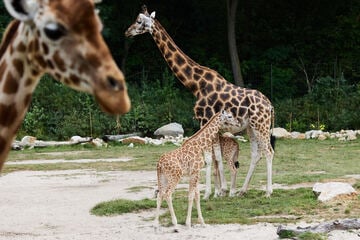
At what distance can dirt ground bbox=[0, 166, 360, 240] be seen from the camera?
872 cm

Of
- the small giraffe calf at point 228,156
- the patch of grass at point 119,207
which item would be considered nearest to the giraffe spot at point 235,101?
the small giraffe calf at point 228,156

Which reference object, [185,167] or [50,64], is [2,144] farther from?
[185,167]

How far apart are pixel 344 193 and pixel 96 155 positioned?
8.80 meters

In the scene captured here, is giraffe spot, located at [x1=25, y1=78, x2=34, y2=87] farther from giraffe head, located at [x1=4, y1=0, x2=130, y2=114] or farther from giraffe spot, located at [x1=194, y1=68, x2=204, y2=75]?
giraffe spot, located at [x1=194, y1=68, x2=204, y2=75]

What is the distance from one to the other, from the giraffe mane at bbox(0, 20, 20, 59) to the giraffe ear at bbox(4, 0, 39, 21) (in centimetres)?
17

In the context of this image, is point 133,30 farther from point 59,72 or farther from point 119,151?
point 59,72

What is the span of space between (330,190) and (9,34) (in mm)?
8454

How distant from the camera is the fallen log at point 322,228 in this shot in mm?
7957

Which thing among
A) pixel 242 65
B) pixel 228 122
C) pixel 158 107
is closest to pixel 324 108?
pixel 242 65

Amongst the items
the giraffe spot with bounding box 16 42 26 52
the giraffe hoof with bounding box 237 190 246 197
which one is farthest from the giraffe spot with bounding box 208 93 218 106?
the giraffe spot with bounding box 16 42 26 52

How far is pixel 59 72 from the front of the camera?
7.86 ft

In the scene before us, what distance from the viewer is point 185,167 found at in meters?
9.28

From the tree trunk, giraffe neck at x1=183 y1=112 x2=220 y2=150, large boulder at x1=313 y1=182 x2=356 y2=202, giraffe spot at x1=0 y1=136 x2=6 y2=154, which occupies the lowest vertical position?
large boulder at x1=313 y1=182 x2=356 y2=202

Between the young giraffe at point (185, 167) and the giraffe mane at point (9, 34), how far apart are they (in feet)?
20.7
